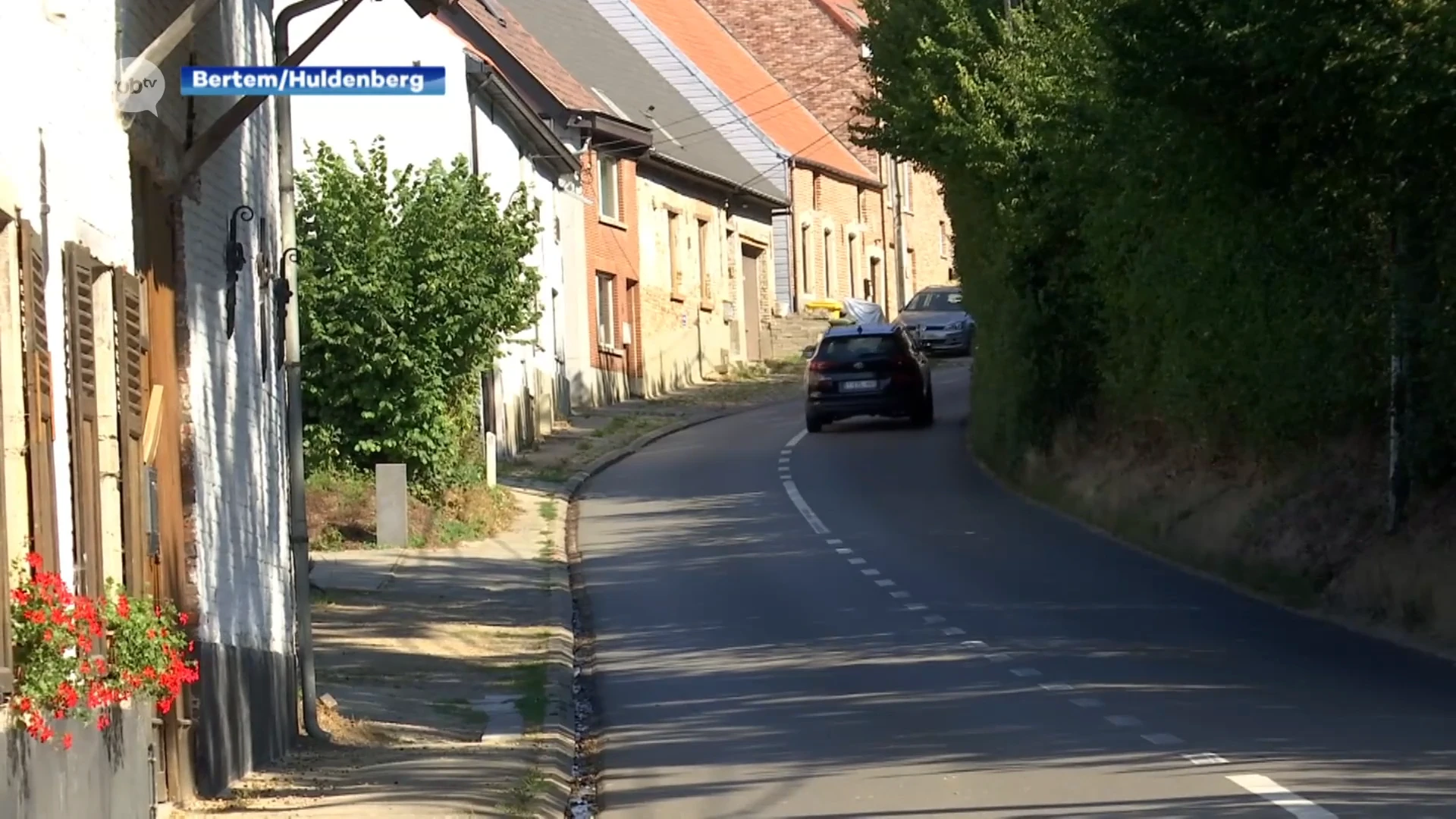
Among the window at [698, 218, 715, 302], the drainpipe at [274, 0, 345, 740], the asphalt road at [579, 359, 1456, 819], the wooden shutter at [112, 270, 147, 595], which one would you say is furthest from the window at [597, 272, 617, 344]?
the wooden shutter at [112, 270, 147, 595]

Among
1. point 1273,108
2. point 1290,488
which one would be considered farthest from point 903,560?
point 1273,108

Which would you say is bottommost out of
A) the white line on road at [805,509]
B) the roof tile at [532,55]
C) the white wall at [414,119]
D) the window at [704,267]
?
the white line on road at [805,509]

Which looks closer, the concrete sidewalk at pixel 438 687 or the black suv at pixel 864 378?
the concrete sidewalk at pixel 438 687

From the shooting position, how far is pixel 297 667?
14.5m

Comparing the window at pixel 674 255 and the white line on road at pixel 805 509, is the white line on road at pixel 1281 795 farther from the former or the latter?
the window at pixel 674 255

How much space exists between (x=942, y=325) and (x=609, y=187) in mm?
9650

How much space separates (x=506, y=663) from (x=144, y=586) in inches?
289

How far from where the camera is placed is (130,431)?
32.8 feet

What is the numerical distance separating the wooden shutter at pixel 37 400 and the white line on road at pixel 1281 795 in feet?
16.7

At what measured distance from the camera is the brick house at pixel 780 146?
191 ft

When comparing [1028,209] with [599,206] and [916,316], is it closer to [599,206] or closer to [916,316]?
[599,206]

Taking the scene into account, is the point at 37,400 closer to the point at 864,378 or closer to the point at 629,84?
the point at 864,378

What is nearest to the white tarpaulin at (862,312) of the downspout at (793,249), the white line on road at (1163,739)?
the downspout at (793,249)

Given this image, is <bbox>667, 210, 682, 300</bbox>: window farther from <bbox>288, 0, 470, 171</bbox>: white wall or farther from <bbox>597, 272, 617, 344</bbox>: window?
<bbox>288, 0, 470, 171</bbox>: white wall
